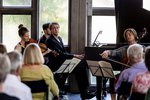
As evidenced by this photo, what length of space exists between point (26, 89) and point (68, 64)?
3172 mm

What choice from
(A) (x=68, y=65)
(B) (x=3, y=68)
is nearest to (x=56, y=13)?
(A) (x=68, y=65)

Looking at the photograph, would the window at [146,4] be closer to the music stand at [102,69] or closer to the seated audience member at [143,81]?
the music stand at [102,69]

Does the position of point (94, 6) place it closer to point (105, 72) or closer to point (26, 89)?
point (105, 72)

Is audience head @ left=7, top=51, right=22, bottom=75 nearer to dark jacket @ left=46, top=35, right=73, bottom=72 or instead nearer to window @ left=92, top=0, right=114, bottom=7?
dark jacket @ left=46, top=35, right=73, bottom=72

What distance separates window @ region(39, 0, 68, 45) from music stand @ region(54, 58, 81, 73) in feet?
5.73

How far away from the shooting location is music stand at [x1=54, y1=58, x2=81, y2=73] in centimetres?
615

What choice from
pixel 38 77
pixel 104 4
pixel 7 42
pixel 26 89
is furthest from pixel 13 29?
pixel 26 89

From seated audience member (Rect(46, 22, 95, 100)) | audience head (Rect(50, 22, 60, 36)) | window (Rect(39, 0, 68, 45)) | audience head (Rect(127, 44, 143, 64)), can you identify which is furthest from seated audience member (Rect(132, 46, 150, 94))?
window (Rect(39, 0, 68, 45))

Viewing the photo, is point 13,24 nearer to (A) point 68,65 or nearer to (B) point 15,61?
(A) point 68,65

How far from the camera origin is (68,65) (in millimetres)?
6188

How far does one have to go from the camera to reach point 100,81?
20.2 ft

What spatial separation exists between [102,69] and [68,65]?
0.83 metres

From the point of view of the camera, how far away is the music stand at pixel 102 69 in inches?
211

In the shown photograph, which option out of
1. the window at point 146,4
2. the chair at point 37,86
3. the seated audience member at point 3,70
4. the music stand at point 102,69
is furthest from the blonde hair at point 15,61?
the window at point 146,4
